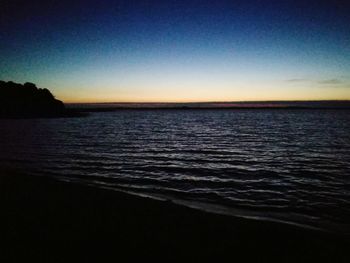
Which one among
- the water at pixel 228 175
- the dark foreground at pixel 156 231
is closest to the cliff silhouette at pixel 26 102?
the water at pixel 228 175

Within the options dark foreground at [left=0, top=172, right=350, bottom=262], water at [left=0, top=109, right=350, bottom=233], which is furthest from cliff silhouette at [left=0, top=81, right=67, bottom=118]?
dark foreground at [left=0, top=172, right=350, bottom=262]

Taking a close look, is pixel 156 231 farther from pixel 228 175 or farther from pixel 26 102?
pixel 26 102

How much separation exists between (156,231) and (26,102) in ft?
415

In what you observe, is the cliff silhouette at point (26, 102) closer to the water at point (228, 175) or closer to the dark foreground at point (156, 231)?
the water at point (228, 175)

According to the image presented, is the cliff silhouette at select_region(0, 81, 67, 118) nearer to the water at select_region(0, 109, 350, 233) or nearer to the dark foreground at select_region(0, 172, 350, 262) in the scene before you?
the water at select_region(0, 109, 350, 233)

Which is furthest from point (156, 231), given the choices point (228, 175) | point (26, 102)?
point (26, 102)

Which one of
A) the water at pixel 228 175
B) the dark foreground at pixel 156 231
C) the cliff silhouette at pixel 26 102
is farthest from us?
the cliff silhouette at pixel 26 102

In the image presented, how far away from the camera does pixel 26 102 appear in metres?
117

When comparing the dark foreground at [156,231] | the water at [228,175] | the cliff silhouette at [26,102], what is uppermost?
the cliff silhouette at [26,102]

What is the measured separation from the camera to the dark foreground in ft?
22.4

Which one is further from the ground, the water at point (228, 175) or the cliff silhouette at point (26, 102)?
the cliff silhouette at point (26, 102)

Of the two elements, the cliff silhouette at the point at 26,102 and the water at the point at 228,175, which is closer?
the water at the point at 228,175

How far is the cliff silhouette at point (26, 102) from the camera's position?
335 feet

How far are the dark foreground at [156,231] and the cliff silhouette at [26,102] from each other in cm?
10104
